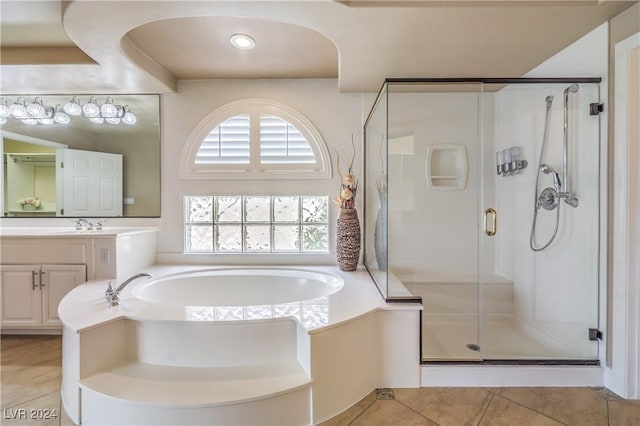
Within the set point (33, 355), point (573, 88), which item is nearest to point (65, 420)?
point (33, 355)

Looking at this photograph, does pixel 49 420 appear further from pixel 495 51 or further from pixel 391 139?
pixel 495 51

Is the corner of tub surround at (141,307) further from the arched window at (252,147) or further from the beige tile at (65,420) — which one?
the arched window at (252,147)

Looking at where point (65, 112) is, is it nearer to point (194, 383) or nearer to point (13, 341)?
point (13, 341)

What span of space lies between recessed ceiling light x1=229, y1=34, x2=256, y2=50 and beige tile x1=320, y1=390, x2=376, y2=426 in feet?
8.42

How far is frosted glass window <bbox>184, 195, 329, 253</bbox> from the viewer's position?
299 centimetres

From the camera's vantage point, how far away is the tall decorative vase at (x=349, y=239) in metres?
2.71

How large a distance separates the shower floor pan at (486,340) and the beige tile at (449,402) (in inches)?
7.2

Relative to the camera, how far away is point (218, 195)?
9.73 ft

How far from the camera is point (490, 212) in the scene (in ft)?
7.54

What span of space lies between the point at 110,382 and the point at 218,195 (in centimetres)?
182

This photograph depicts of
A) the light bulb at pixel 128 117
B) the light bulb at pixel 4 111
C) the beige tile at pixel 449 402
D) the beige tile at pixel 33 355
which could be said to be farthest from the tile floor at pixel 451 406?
the light bulb at pixel 4 111

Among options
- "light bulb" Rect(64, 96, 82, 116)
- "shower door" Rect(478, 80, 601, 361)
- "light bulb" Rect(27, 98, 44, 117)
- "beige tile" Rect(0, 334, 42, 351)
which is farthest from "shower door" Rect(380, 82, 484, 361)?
"light bulb" Rect(27, 98, 44, 117)

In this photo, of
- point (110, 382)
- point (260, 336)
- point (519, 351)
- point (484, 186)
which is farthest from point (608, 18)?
point (110, 382)

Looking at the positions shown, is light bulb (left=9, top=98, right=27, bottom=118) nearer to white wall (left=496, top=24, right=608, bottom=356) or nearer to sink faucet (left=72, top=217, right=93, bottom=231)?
sink faucet (left=72, top=217, right=93, bottom=231)
